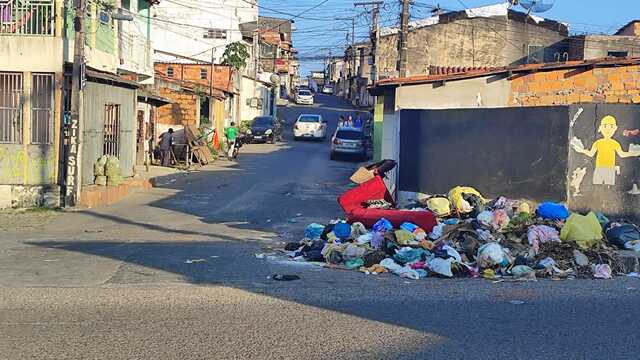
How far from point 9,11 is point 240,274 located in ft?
38.2

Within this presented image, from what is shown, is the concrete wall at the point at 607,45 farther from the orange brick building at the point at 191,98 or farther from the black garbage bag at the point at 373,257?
the black garbage bag at the point at 373,257

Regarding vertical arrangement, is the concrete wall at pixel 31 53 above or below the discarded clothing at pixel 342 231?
above

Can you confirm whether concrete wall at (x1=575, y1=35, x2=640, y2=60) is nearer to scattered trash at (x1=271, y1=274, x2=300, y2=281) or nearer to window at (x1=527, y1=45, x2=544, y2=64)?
window at (x1=527, y1=45, x2=544, y2=64)

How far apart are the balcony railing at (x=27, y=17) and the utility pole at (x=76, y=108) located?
0.86 meters

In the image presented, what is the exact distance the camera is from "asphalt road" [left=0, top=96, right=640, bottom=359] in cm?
681

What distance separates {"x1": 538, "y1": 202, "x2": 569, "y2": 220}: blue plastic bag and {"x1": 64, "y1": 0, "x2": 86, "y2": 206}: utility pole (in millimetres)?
11040

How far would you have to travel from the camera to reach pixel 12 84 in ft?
60.3

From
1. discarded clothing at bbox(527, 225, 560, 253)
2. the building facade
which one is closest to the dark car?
the building facade

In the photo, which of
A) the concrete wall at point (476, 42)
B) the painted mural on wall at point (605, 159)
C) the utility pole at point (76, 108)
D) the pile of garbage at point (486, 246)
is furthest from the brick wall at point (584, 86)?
the concrete wall at point (476, 42)

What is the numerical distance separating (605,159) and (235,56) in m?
40.5

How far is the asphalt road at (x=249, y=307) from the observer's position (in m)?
6.81

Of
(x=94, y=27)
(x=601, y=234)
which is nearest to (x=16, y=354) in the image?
(x=601, y=234)

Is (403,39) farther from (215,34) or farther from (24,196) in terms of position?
(215,34)

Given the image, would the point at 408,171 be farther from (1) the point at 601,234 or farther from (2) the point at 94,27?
(2) the point at 94,27
